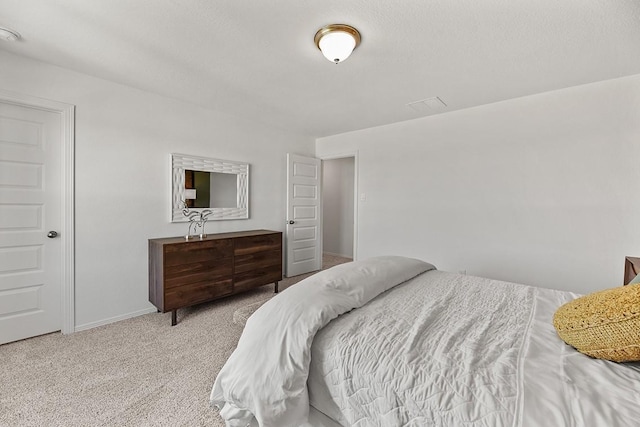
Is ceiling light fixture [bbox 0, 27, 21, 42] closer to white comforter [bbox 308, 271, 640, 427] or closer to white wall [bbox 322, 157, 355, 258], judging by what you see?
white comforter [bbox 308, 271, 640, 427]

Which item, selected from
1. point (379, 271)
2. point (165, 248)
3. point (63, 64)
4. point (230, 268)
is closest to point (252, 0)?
point (379, 271)

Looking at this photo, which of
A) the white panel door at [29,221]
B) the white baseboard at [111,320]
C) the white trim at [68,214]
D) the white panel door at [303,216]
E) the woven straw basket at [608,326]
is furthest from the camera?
the white panel door at [303,216]

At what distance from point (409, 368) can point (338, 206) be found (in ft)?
18.1

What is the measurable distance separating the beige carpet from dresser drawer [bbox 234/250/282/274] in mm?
656

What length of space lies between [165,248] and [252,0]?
216 cm

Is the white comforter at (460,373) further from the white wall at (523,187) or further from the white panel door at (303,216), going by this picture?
the white panel door at (303,216)

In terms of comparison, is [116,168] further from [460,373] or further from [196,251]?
[460,373]

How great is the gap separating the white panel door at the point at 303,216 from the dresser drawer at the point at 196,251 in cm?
140

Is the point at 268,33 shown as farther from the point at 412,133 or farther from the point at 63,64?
the point at 412,133

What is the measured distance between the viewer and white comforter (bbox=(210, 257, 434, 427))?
1.07 m

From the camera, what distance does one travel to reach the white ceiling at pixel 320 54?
1670 mm

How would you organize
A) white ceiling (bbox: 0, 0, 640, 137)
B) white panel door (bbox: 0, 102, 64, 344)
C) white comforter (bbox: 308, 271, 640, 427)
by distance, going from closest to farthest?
white comforter (bbox: 308, 271, 640, 427)
white ceiling (bbox: 0, 0, 640, 137)
white panel door (bbox: 0, 102, 64, 344)

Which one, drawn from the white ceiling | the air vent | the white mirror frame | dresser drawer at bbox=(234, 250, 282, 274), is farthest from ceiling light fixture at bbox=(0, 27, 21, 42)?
Result: the air vent

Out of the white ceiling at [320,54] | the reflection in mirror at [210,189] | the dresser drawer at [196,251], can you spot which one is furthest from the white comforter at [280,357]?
the reflection in mirror at [210,189]
